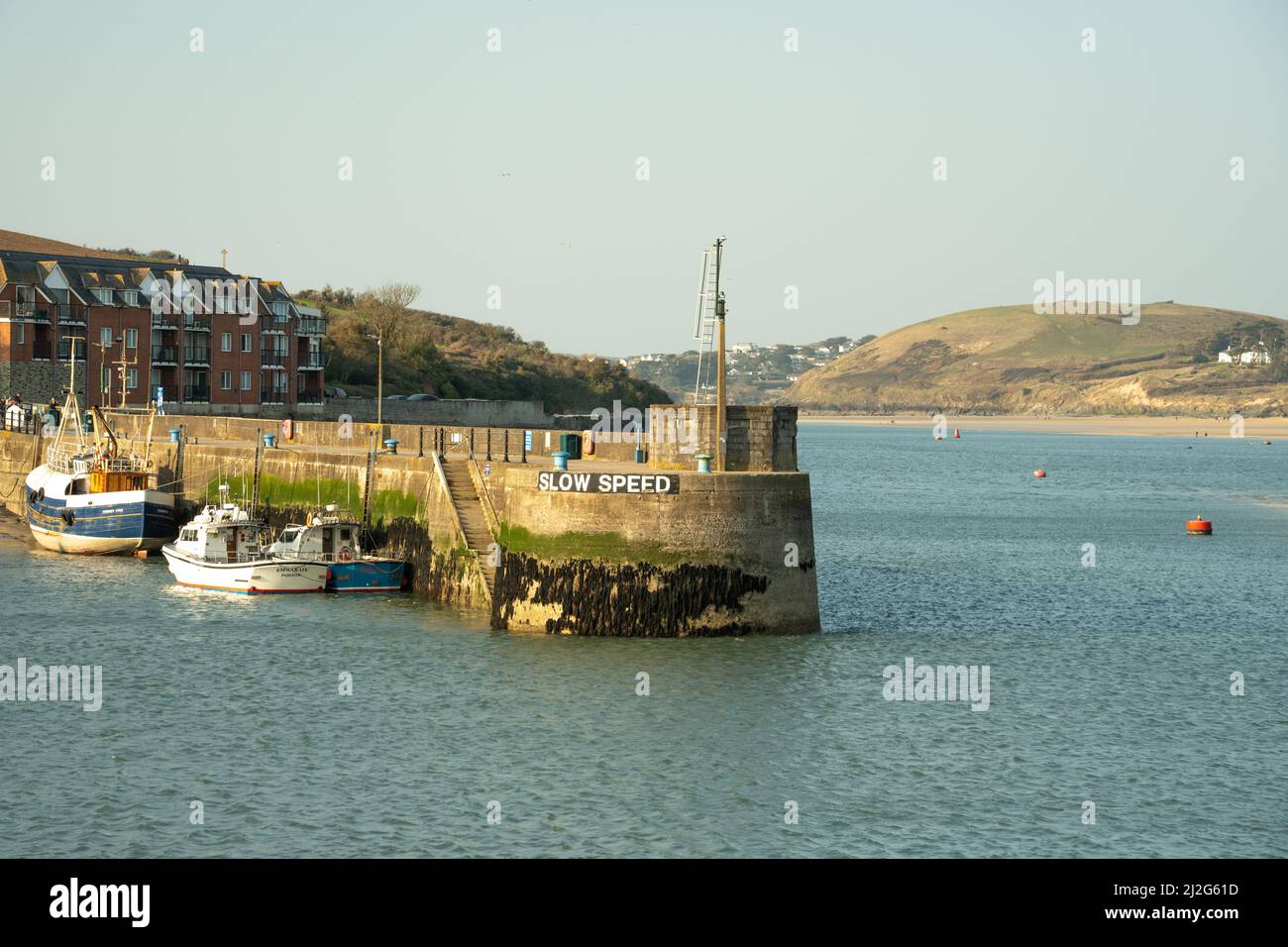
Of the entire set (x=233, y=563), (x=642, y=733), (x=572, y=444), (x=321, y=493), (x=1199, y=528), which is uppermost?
(x=572, y=444)

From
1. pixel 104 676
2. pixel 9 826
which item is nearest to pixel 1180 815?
pixel 9 826

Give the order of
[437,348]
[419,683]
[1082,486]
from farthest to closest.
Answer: [437,348]
[1082,486]
[419,683]

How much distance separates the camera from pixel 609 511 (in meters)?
39.0

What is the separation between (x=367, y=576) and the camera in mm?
50094

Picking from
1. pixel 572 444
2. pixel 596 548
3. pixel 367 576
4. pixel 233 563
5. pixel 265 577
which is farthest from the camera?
pixel 233 563

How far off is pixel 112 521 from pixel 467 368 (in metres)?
102

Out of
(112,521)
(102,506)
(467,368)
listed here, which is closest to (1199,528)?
(112,521)

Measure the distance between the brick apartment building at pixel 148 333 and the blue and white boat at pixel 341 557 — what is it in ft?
139

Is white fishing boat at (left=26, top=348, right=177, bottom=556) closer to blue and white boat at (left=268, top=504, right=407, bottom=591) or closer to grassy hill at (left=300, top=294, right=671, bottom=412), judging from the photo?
blue and white boat at (left=268, top=504, right=407, bottom=591)

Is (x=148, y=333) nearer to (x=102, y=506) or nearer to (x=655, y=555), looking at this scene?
(x=102, y=506)

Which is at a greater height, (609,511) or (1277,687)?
(609,511)

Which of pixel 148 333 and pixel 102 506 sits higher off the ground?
pixel 148 333

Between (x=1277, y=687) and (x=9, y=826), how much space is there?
95.3ft
